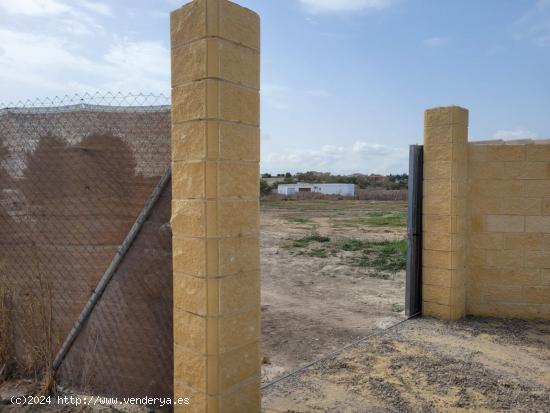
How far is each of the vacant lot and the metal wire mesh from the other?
1544mm

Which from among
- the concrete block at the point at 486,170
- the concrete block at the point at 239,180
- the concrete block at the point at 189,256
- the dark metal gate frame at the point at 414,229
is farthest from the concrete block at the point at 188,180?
the concrete block at the point at 486,170

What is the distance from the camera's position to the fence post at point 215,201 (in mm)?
2756

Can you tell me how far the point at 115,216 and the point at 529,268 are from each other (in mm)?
5511

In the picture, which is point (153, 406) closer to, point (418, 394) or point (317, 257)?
point (418, 394)

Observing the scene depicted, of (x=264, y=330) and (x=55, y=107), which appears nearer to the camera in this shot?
(x=55, y=107)

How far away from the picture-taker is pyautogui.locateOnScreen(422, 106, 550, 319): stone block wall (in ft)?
19.7

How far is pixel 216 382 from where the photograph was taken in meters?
2.84

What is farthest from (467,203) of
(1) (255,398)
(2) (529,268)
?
(1) (255,398)

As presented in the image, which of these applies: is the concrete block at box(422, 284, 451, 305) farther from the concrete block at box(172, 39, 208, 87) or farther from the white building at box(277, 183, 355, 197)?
the white building at box(277, 183, 355, 197)

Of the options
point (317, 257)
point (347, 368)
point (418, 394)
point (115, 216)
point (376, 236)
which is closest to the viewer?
point (115, 216)

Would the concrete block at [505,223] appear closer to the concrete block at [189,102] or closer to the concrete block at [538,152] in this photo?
the concrete block at [538,152]

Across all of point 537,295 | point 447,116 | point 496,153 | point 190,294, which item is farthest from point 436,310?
point 190,294

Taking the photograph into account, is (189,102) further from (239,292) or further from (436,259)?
(436,259)

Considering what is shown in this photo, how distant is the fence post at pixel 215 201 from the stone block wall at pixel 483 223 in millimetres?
3844
